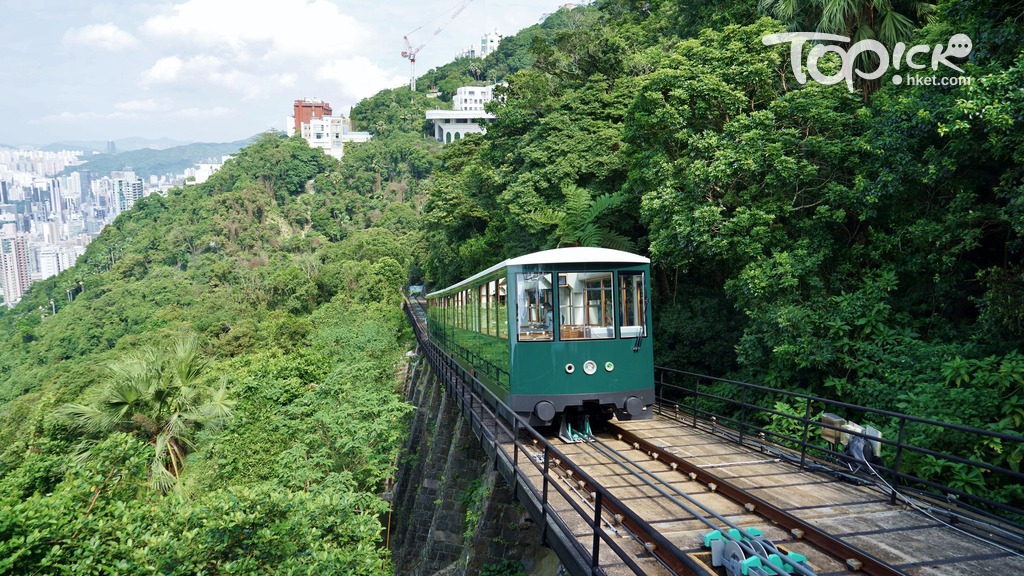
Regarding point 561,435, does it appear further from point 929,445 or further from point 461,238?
point 461,238

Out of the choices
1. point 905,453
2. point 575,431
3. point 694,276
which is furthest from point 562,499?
point 694,276

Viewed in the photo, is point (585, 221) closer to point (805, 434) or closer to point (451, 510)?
point (451, 510)

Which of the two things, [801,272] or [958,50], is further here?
[801,272]

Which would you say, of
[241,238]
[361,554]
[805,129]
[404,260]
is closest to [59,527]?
[361,554]

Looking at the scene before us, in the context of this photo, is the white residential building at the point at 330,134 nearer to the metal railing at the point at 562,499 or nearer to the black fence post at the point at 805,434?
the metal railing at the point at 562,499

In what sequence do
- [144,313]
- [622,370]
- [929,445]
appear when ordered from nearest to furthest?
1. [929,445]
2. [622,370]
3. [144,313]

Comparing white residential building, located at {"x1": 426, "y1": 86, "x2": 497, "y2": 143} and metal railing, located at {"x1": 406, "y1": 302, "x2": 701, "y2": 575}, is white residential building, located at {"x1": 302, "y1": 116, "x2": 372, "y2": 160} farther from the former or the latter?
metal railing, located at {"x1": 406, "y1": 302, "x2": 701, "y2": 575}

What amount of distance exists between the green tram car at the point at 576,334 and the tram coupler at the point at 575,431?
33 cm

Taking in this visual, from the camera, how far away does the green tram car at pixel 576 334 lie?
9.84 m

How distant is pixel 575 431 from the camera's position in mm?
10672

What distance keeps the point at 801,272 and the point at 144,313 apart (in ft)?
220

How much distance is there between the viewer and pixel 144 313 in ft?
206

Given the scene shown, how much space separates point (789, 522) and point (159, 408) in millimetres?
14146

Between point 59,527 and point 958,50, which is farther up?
point 958,50
